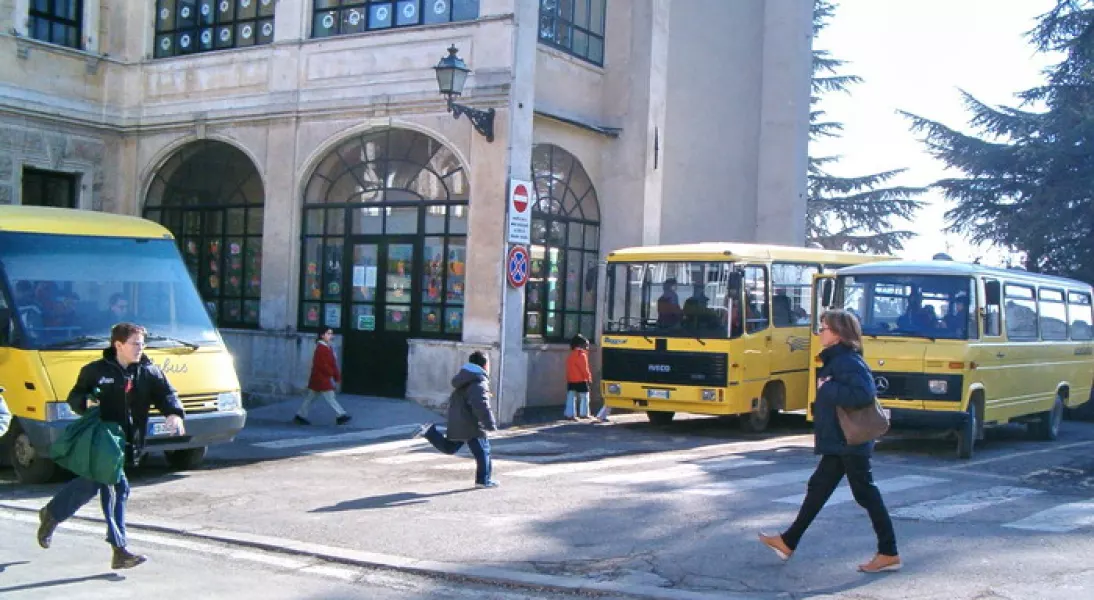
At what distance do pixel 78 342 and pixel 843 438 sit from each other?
7.97 m

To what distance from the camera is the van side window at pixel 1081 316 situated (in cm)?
1866

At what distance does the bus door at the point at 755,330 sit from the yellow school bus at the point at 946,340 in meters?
0.90

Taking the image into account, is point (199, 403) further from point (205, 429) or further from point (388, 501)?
point (388, 501)

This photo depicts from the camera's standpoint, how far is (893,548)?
7.59 m

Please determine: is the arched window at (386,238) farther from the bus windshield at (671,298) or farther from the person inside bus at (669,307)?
the person inside bus at (669,307)

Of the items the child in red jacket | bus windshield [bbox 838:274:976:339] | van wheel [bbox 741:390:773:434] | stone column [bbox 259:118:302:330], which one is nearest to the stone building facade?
stone column [bbox 259:118:302:330]

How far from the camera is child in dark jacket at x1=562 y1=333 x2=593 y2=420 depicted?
1795 centimetres

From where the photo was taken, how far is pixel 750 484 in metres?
11.7

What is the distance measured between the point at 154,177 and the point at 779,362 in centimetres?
1291

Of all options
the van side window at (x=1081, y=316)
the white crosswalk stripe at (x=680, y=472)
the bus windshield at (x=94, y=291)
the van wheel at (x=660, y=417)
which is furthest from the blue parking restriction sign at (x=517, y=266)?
the van side window at (x=1081, y=316)

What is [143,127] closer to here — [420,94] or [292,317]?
[292,317]

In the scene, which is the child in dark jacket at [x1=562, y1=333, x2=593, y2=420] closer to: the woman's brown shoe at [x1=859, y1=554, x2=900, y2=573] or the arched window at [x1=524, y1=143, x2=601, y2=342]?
the arched window at [x1=524, y1=143, x2=601, y2=342]

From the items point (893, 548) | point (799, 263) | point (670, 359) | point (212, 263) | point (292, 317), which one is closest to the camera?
point (893, 548)

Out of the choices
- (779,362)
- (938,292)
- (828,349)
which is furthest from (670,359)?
(828,349)
